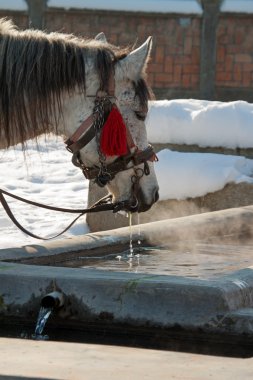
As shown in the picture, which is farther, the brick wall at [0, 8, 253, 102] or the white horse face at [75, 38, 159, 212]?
the brick wall at [0, 8, 253, 102]

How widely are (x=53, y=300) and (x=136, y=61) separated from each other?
138cm

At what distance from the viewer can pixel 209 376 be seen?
3740 millimetres

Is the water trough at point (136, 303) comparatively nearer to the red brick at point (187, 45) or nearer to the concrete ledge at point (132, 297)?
the concrete ledge at point (132, 297)

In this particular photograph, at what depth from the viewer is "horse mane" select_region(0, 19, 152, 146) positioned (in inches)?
211

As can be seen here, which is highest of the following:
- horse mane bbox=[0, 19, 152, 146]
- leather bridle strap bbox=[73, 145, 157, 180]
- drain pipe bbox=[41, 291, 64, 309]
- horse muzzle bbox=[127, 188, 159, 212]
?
horse mane bbox=[0, 19, 152, 146]

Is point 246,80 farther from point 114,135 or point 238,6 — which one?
point 114,135

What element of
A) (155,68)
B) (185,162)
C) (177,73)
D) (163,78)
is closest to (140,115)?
(185,162)

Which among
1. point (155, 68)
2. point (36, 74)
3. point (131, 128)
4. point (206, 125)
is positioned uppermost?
point (36, 74)

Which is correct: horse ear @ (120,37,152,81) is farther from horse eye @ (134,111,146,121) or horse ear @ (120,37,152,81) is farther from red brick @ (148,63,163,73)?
red brick @ (148,63,163,73)

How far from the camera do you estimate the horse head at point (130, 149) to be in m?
5.53

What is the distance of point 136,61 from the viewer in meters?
5.52

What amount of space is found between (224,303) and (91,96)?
4.82 ft

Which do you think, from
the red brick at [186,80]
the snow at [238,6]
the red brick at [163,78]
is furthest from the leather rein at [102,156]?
the snow at [238,6]

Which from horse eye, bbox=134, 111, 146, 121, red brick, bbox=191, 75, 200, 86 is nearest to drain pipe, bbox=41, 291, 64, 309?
horse eye, bbox=134, 111, 146, 121
